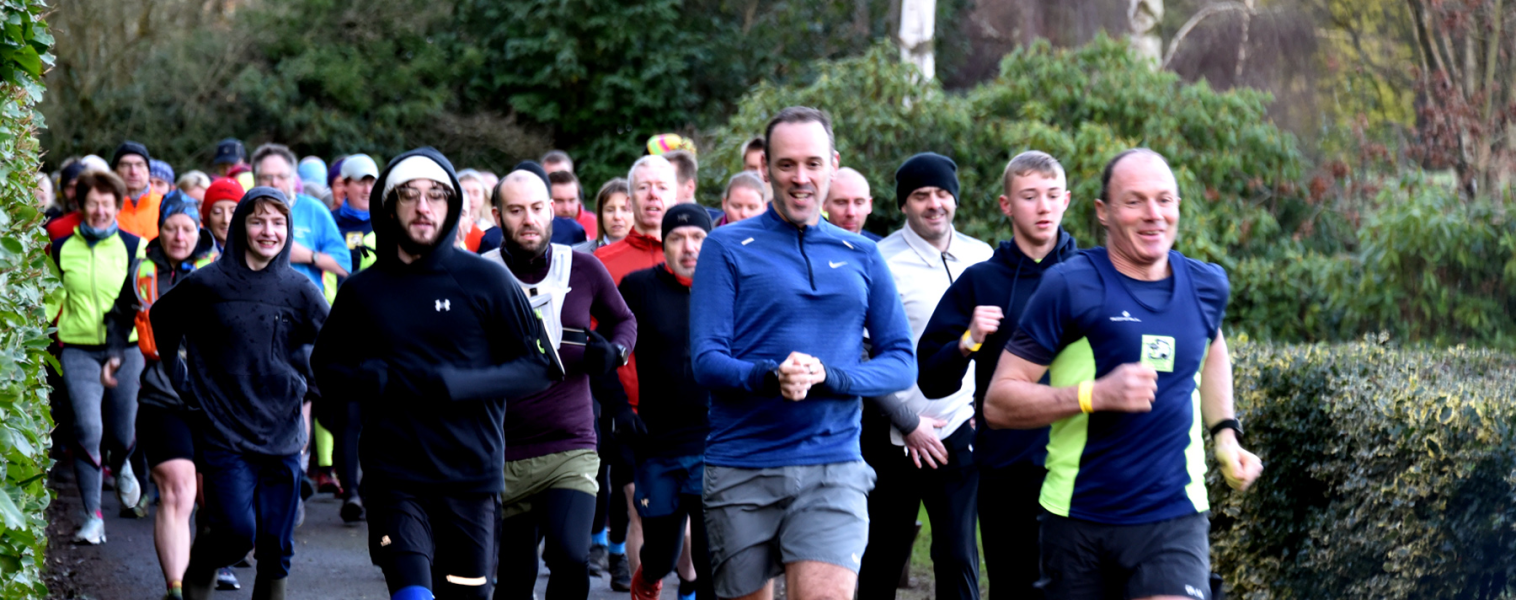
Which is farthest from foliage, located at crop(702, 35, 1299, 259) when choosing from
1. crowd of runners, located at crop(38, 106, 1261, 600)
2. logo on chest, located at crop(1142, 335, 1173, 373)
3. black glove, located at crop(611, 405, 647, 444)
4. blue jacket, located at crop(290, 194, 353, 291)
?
logo on chest, located at crop(1142, 335, 1173, 373)

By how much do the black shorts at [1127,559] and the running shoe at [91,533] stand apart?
7.06m

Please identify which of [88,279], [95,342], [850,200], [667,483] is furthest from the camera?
[88,279]

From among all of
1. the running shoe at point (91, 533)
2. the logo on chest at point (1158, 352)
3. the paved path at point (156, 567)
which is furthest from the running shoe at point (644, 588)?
the running shoe at point (91, 533)

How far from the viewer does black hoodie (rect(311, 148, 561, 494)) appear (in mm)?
5391

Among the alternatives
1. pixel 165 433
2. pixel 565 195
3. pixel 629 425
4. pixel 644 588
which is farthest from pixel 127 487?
pixel 629 425

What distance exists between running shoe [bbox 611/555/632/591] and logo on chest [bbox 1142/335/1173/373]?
4.73 m

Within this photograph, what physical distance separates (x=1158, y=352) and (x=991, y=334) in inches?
52.6

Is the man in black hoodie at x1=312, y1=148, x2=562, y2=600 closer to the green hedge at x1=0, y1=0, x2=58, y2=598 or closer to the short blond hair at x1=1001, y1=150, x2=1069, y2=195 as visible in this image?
the green hedge at x1=0, y1=0, x2=58, y2=598

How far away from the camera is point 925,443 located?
620cm

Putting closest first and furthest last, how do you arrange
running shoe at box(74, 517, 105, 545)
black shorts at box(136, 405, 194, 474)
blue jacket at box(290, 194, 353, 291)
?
black shorts at box(136, 405, 194, 474), running shoe at box(74, 517, 105, 545), blue jacket at box(290, 194, 353, 291)

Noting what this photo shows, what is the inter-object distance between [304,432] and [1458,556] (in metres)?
4.85

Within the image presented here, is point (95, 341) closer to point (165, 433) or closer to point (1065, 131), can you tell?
point (165, 433)

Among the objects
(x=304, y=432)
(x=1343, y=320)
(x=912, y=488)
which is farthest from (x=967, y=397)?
(x=1343, y=320)

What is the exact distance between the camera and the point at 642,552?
6.96m
